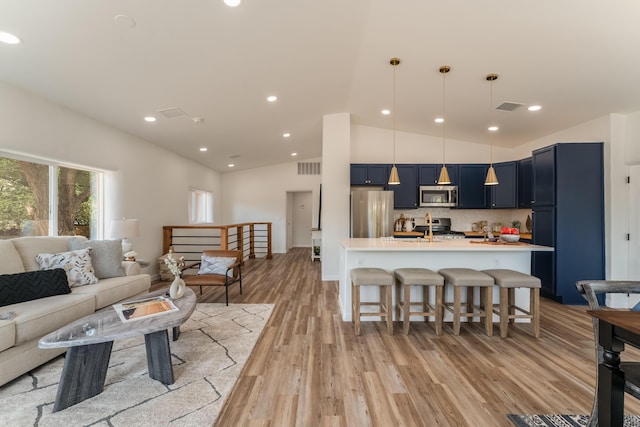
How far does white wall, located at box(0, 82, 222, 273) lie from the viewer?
122 inches

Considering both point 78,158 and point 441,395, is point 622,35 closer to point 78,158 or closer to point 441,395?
point 441,395

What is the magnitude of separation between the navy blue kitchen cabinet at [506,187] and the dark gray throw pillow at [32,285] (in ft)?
21.7

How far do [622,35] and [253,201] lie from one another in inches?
330

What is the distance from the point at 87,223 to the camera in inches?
165

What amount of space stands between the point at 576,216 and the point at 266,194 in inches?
294

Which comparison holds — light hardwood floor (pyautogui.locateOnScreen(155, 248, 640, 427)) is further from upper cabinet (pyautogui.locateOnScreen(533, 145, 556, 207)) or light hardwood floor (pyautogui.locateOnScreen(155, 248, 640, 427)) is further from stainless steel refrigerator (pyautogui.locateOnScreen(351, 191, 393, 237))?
stainless steel refrigerator (pyautogui.locateOnScreen(351, 191, 393, 237))

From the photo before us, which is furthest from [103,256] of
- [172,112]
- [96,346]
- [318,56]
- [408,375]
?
[408,375]

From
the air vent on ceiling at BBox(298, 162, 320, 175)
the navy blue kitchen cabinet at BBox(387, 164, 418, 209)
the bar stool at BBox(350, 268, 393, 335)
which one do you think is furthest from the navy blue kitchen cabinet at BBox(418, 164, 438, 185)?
the air vent on ceiling at BBox(298, 162, 320, 175)

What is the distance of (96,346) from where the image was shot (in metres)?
1.97

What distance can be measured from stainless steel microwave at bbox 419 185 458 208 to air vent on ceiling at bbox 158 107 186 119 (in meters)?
4.47

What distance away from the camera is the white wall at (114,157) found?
3102 millimetres

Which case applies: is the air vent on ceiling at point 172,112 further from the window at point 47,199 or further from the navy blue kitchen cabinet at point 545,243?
the navy blue kitchen cabinet at point 545,243

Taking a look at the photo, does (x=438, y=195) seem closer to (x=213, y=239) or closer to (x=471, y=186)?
(x=471, y=186)

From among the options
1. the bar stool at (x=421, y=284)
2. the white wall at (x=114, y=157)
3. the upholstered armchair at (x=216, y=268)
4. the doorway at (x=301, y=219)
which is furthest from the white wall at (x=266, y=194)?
the bar stool at (x=421, y=284)
